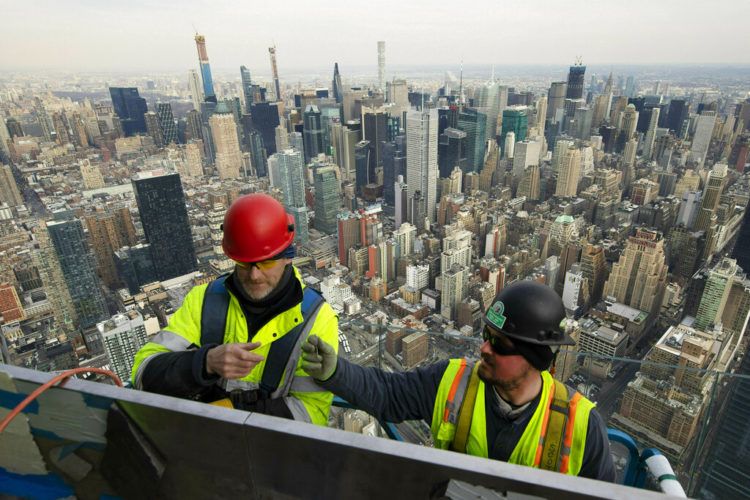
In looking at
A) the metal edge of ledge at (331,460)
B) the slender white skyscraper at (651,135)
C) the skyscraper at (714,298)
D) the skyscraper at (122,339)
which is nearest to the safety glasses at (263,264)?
the metal edge of ledge at (331,460)

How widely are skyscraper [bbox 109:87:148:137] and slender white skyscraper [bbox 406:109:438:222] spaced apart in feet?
78.4

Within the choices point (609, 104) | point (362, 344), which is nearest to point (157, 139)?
point (362, 344)

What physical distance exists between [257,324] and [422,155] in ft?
85.7

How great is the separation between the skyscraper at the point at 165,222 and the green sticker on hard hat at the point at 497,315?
18.9 m

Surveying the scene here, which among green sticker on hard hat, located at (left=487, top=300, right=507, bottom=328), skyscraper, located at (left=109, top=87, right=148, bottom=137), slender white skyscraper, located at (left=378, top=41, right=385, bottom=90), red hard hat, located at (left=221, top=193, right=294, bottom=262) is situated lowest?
skyscraper, located at (left=109, top=87, right=148, bottom=137)

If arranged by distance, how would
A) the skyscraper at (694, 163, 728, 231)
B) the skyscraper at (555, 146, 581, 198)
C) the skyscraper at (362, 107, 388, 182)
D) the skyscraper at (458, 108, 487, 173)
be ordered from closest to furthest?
the skyscraper at (694, 163, 728, 231)
the skyscraper at (555, 146, 581, 198)
the skyscraper at (458, 108, 487, 173)
the skyscraper at (362, 107, 388, 182)

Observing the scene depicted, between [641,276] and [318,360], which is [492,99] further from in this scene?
[318,360]

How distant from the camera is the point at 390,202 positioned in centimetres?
2728

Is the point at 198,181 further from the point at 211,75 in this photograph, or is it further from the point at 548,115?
the point at 548,115

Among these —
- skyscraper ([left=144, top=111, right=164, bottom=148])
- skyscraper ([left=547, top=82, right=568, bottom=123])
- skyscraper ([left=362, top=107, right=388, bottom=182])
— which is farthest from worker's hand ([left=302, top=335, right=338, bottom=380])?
skyscraper ([left=547, top=82, right=568, bottom=123])

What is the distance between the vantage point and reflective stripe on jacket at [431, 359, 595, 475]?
101 centimetres

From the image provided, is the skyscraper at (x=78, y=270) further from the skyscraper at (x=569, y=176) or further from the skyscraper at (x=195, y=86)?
the skyscraper at (x=195, y=86)

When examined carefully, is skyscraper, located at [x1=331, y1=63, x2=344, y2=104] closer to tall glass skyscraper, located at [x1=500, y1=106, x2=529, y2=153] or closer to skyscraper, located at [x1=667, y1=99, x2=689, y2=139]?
tall glass skyscraper, located at [x1=500, y1=106, x2=529, y2=153]

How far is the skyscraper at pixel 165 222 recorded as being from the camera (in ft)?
57.6
